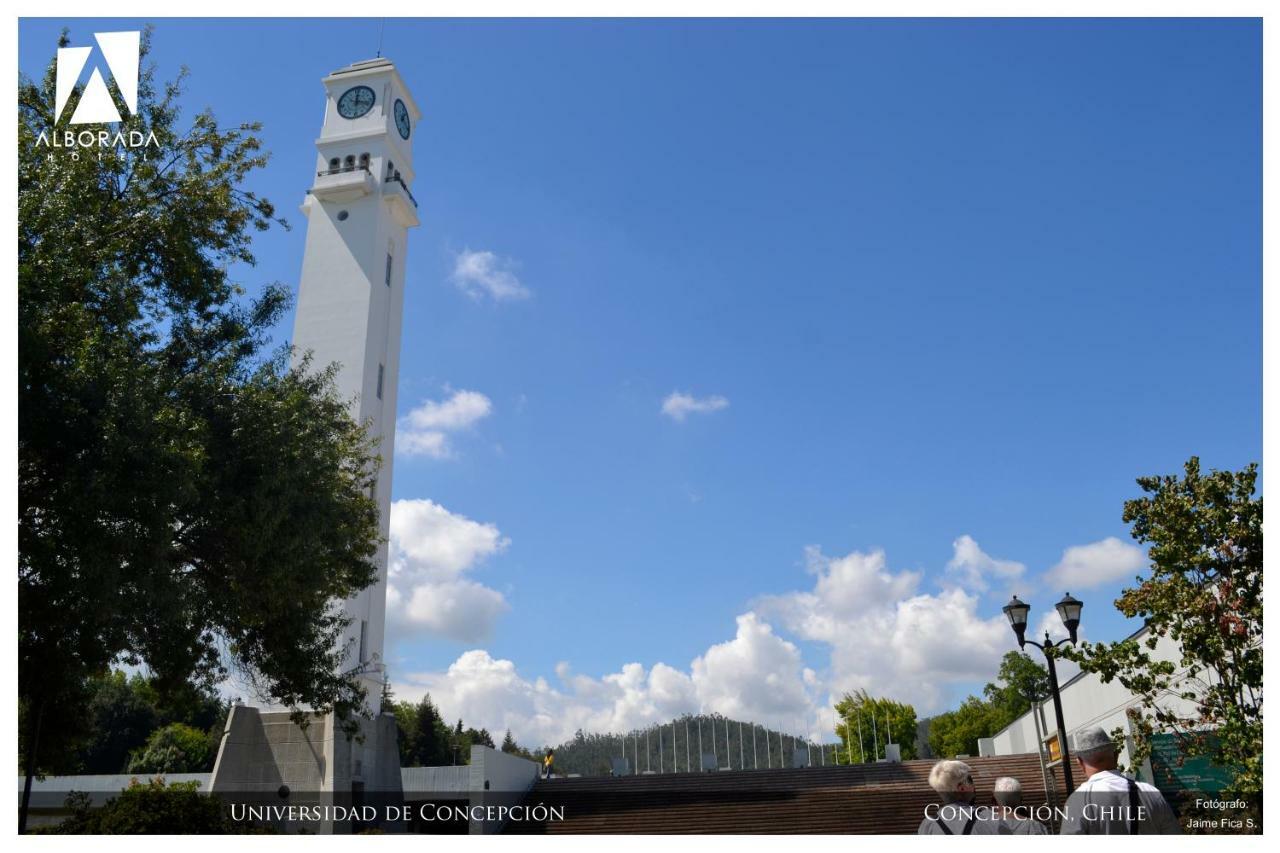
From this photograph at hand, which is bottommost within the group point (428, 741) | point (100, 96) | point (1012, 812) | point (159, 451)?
point (428, 741)

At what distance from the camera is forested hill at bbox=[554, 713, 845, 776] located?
32875 millimetres

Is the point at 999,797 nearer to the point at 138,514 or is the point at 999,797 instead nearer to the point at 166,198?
the point at 138,514

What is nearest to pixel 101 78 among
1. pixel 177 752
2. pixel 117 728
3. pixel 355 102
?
pixel 355 102

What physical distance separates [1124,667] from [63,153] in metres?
16.3

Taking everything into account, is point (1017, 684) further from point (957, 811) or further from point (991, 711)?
point (957, 811)

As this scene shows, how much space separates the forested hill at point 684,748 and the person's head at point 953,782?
27.9 m

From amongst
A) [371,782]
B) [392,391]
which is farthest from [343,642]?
[392,391]

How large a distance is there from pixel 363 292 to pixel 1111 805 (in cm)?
3299

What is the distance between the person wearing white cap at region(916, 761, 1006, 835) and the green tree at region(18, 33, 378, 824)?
32.8 ft

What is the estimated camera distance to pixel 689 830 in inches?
768

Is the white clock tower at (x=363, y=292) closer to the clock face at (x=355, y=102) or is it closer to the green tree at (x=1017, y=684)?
the clock face at (x=355, y=102)

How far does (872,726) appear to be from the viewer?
53281 millimetres

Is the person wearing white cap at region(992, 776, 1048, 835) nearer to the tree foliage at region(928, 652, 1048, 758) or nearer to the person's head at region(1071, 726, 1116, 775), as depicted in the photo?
the person's head at region(1071, 726, 1116, 775)

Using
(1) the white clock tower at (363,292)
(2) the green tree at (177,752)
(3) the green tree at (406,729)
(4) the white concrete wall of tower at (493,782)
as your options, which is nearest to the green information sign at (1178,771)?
(4) the white concrete wall of tower at (493,782)
